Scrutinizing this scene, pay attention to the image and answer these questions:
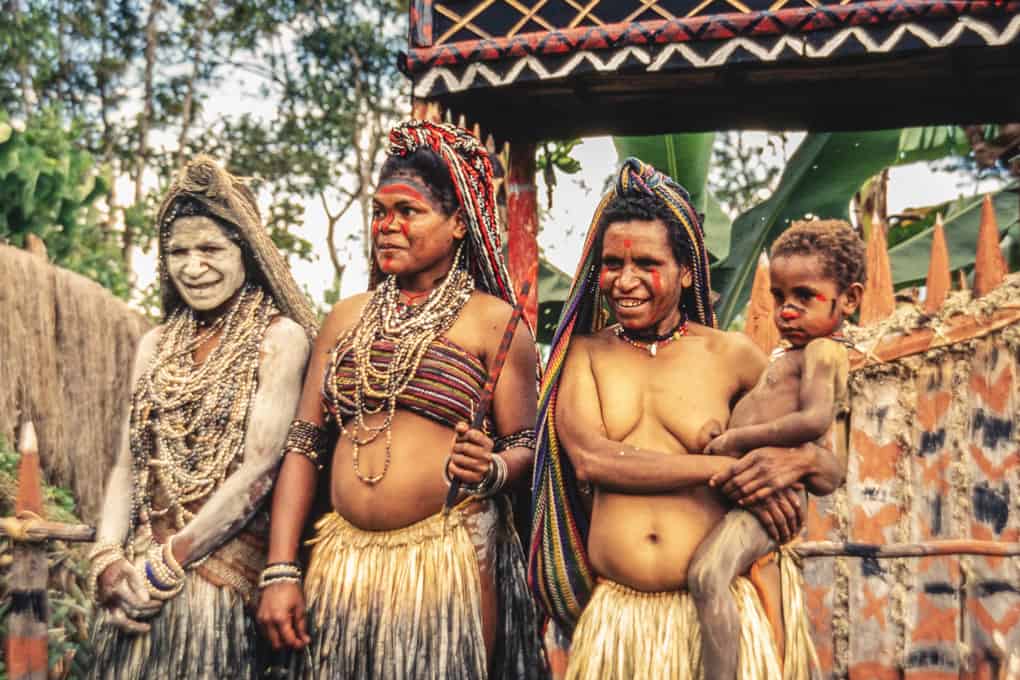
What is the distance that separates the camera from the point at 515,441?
10.7 feet

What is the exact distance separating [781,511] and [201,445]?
1.69m

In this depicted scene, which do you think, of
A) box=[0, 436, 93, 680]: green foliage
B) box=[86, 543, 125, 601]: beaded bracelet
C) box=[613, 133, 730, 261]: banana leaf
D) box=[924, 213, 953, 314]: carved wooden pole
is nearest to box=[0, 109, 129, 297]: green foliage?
box=[0, 436, 93, 680]: green foliage

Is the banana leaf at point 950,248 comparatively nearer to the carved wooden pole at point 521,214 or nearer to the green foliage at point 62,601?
the carved wooden pole at point 521,214

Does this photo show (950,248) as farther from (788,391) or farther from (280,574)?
(280,574)

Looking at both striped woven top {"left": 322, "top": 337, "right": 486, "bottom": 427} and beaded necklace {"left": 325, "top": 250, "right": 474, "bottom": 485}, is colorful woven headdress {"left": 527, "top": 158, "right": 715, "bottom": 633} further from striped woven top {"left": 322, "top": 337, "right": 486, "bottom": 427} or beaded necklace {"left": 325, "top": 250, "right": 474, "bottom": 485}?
beaded necklace {"left": 325, "top": 250, "right": 474, "bottom": 485}

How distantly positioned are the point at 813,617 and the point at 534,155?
3019mm

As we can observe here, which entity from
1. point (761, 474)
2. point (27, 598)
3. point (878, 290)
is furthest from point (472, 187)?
point (878, 290)

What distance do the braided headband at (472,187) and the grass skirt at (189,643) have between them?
1.21 meters

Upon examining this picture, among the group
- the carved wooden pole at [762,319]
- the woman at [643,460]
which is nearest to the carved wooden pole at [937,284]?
the carved wooden pole at [762,319]

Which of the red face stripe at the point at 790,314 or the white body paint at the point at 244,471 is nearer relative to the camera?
the red face stripe at the point at 790,314

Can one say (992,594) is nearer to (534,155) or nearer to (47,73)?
(534,155)

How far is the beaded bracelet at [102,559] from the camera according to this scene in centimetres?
336

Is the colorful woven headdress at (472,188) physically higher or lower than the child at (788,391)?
higher

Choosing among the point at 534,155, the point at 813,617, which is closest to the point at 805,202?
the point at 534,155
